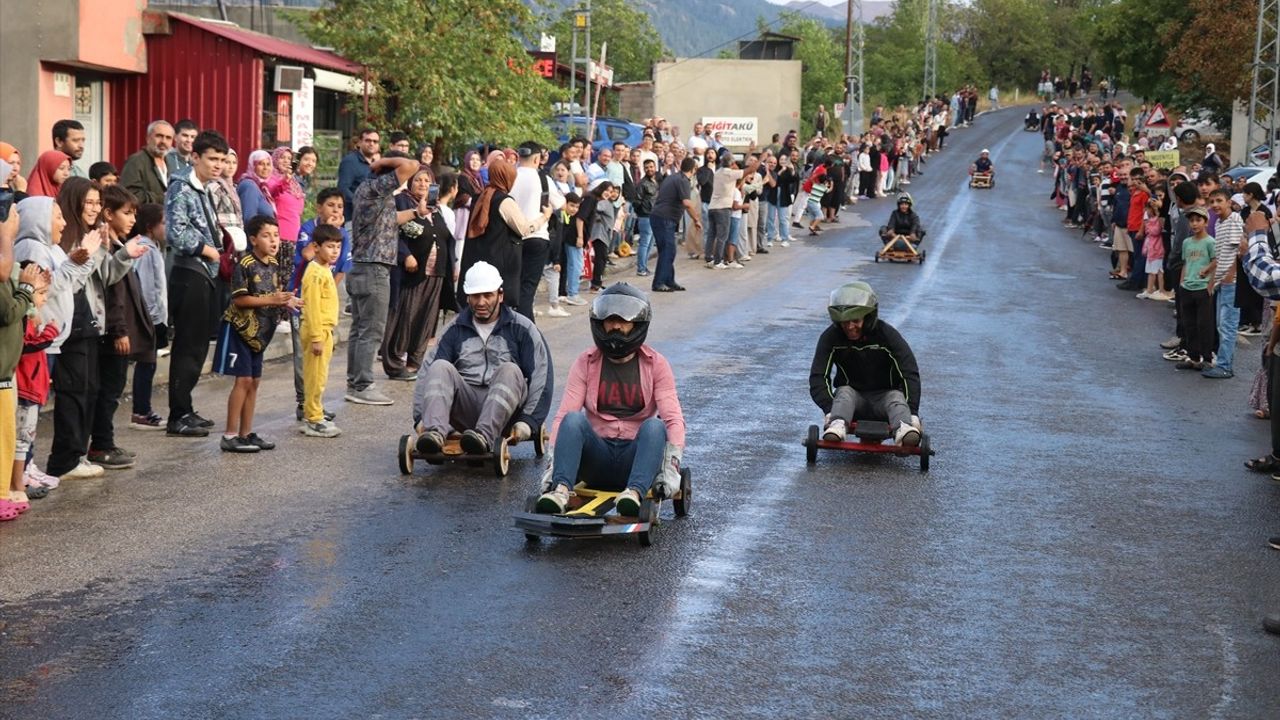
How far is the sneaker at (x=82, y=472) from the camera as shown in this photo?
10000 millimetres

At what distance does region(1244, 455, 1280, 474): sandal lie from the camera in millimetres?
11352

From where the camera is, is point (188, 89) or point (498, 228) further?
point (188, 89)

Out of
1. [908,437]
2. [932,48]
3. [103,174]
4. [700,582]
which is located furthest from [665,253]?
[932,48]

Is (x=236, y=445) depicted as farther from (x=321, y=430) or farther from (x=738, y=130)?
(x=738, y=130)

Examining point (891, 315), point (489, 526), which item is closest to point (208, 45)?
point (891, 315)

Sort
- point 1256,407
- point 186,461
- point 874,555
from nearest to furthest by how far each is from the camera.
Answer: point 874,555
point 186,461
point 1256,407

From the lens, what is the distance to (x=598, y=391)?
942cm

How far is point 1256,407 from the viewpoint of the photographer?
1418 cm

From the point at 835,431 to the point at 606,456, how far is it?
255 cm

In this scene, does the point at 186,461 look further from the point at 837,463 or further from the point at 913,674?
the point at 913,674

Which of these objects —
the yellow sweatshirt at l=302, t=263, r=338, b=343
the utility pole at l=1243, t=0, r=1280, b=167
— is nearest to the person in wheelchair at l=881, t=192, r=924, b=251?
the utility pole at l=1243, t=0, r=1280, b=167

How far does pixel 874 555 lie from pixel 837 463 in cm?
269

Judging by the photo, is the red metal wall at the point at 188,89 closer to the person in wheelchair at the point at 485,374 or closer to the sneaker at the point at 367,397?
the sneaker at the point at 367,397

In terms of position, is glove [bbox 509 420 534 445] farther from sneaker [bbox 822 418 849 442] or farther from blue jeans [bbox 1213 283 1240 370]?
blue jeans [bbox 1213 283 1240 370]
